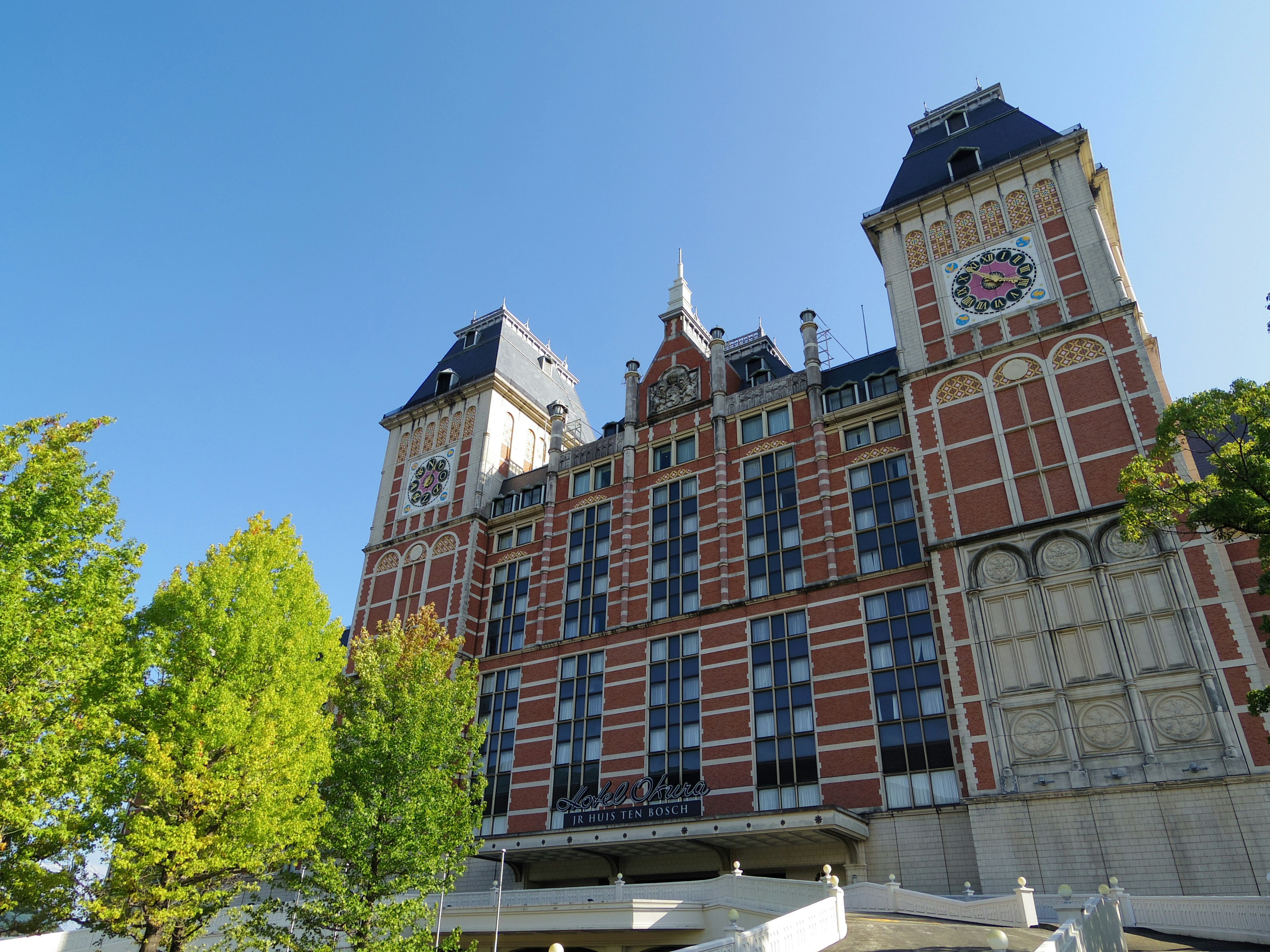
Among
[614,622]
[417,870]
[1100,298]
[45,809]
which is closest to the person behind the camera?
[45,809]

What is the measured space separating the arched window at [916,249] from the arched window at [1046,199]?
4.75 metres

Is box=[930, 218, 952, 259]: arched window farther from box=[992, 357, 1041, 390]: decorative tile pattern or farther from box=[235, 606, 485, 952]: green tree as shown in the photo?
box=[235, 606, 485, 952]: green tree

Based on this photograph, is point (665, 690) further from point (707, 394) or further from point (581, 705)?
point (707, 394)

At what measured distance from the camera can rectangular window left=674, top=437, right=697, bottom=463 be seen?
4269 cm

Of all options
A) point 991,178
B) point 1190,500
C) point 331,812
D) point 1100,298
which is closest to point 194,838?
point 331,812

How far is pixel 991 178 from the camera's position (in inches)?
1523

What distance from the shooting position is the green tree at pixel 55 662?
16484 mm

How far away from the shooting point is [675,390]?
1781 inches

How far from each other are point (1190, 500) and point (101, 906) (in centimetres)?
2512

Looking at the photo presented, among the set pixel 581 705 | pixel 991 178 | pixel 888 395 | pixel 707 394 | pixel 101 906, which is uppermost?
pixel 991 178

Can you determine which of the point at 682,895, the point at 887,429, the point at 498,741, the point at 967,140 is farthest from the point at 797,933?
the point at 967,140

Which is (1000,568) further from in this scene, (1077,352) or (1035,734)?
(1077,352)

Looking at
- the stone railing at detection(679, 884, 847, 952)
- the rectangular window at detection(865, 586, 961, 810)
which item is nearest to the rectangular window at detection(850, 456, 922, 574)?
the rectangular window at detection(865, 586, 961, 810)

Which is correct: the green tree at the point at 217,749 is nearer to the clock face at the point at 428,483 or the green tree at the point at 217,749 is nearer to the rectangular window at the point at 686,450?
the rectangular window at the point at 686,450
